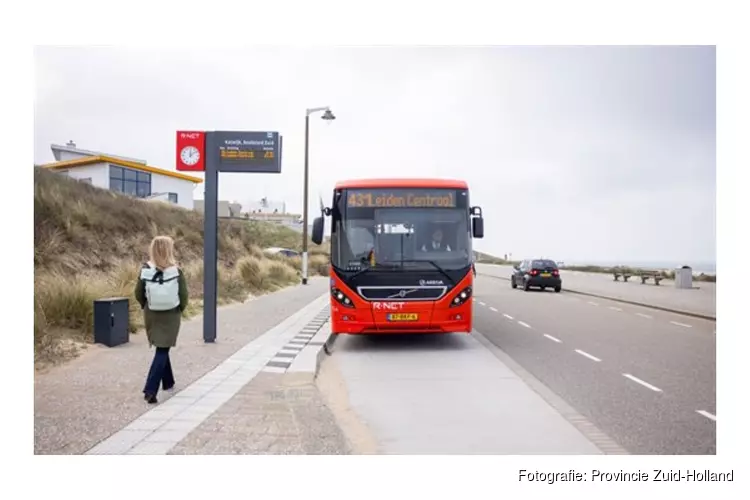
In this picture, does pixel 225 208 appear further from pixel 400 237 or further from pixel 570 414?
pixel 570 414

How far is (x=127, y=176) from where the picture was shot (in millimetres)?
31703

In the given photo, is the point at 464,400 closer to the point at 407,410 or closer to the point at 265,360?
the point at 407,410

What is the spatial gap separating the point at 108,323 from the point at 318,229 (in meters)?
3.49

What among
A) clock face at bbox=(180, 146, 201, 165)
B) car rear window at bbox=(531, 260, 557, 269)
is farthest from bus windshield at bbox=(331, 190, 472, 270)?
car rear window at bbox=(531, 260, 557, 269)

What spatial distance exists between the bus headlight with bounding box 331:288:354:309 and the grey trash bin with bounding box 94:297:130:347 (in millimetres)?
3369

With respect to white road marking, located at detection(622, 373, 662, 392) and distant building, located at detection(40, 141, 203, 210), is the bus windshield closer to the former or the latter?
white road marking, located at detection(622, 373, 662, 392)

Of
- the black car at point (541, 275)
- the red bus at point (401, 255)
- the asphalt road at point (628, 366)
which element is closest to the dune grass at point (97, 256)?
the red bus at point (401, 255)

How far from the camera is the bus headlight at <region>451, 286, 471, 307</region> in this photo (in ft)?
33.4

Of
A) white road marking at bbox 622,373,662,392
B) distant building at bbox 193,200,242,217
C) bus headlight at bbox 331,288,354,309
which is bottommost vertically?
white road marking at bbox 622,373,662,392

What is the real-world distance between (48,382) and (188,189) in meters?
33.7

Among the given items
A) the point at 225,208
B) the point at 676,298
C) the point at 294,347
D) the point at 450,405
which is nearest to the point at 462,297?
the point at 294,347

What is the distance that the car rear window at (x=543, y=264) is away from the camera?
28.6 meters

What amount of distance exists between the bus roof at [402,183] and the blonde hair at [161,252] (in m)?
4.64
